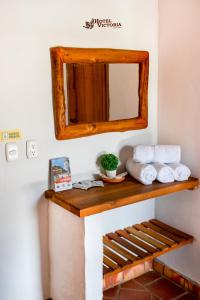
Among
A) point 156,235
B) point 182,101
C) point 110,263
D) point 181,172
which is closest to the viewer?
point 110,263

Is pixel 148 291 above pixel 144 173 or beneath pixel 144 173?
beneath

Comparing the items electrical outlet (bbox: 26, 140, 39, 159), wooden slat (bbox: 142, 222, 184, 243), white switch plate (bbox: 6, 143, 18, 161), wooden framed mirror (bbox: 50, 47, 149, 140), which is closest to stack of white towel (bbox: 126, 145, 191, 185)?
wooden framed mirror (bbox: 50, 47, 149, 140)

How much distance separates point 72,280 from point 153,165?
0.85 m

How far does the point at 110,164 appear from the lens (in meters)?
2.24

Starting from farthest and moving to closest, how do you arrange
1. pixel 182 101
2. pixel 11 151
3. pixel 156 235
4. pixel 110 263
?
1. pixel 156 235
2. pixel 182 101
3. pixel 110 263
4. pixel 11 151

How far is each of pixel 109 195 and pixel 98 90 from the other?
66cm

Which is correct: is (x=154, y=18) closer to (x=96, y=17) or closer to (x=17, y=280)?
(x=96, y=17)

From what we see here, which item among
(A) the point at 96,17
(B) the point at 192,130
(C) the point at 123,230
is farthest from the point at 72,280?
(A) the point at 96,17

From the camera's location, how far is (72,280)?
2041mm

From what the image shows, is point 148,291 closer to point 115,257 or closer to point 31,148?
point 115,257

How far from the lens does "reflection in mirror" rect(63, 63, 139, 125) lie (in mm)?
2111

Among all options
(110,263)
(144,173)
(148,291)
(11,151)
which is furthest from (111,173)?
(148,291)

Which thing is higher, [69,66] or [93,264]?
[69,66]

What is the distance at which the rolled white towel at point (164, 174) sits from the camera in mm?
2215
